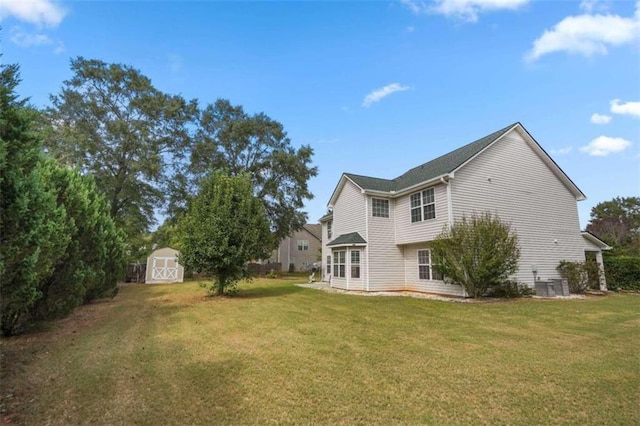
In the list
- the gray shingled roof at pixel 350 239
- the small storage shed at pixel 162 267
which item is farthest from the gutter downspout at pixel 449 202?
the small storage shed at pixel 162 267

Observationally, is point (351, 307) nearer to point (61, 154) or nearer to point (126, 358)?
point (126, 358)

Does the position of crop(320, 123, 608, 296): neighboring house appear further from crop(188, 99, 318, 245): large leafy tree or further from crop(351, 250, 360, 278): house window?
crop(188, 99, 318, 245): large leafy tree

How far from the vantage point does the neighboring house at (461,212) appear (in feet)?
48.2

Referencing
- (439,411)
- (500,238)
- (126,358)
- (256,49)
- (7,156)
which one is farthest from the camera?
(256,49)

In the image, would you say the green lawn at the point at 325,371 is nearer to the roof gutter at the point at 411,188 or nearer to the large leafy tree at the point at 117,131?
the roof gutter at the point at 411,188

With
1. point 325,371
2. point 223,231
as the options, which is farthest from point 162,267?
point 325,371

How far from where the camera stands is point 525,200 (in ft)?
52.2

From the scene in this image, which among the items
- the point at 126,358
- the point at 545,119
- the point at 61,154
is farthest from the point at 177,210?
the point at 545,119

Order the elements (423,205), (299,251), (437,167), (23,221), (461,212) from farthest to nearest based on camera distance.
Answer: (299,251), (437,167), (423,205), (461,212), (23,221)

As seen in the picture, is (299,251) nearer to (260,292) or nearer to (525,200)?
(260,292)

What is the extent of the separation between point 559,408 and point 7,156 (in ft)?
27.1

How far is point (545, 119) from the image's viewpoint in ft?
50.1

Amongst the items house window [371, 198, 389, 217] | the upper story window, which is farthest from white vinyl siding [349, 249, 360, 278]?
the upper story window

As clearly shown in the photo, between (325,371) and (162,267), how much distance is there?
23.0m
